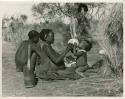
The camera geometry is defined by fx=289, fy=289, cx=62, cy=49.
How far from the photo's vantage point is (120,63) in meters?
1.47

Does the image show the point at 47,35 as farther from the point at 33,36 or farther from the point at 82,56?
the point at 82,56

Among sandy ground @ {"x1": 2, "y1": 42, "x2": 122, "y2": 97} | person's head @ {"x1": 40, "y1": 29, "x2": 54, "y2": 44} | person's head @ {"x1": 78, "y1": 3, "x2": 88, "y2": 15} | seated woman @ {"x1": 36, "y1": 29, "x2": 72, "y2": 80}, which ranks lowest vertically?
sandy ground @ {"x1": 2, "y1": 42, "x2": 122, "y2": 97}

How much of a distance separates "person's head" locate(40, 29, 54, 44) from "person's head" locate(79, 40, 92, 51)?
15 centimetres

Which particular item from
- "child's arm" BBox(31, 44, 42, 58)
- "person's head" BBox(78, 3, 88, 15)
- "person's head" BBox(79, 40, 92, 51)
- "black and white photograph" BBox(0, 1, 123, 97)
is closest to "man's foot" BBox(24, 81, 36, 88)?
"black and white photograph" BBox(0, 1, 123, 97)

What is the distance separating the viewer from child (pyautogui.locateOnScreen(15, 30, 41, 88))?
4.73ft

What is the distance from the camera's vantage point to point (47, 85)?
1.44 metres

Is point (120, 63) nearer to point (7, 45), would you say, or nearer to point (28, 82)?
point (28, 82)

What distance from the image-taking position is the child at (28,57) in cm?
144

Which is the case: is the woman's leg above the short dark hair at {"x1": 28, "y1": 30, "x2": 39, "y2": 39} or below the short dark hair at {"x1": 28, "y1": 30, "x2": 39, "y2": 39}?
below

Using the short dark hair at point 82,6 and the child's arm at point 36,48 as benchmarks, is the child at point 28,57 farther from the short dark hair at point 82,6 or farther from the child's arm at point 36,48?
the short dark hair at point 82,6

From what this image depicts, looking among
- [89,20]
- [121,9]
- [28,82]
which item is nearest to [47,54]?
[28,82]

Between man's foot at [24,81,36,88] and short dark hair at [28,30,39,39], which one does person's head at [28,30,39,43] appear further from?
man's foot at [24,81,36,88]

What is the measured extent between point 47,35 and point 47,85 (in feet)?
0.82

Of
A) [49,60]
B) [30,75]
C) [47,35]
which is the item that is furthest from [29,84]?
[47,35]
